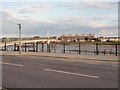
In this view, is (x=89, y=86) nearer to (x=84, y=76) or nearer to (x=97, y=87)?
(x=97, y=87)

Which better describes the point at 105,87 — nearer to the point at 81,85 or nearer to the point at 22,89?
the point at 81,85

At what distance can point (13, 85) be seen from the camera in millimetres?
10656

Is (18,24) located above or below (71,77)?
above

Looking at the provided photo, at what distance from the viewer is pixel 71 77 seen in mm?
12547

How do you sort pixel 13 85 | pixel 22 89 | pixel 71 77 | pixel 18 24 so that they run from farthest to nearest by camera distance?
pixel 18 24 → pixel 71 77 → pixel 13 85 → pixel 22 89

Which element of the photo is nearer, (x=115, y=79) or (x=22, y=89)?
(x=22, y=89)

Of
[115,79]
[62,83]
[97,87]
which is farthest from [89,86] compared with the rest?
[115,79]

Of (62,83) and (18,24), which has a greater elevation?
(18,24)

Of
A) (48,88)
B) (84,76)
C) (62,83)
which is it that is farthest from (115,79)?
(48,88)

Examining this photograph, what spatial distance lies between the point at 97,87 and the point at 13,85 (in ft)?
9.92

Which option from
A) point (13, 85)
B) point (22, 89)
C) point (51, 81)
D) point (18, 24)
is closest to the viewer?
point (22, 89)

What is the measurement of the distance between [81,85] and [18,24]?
2139 centimetres

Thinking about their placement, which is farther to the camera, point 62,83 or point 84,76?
point 84,76

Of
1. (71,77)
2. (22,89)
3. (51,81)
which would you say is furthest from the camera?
(71,77)
